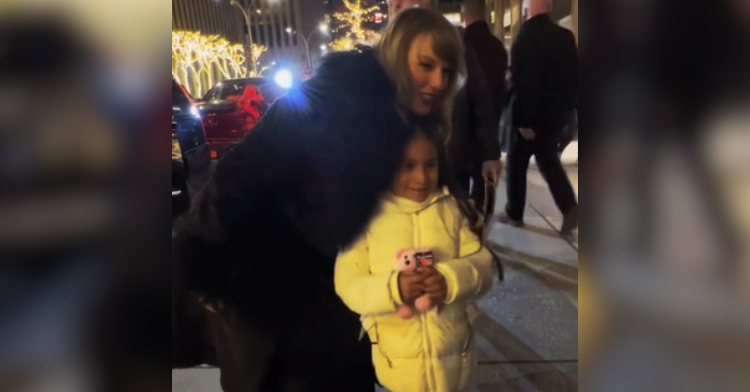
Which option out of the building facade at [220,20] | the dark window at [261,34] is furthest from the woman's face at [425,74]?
the dark window at [261,34]

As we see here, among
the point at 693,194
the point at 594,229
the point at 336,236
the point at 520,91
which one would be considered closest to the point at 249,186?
the point at 336,236

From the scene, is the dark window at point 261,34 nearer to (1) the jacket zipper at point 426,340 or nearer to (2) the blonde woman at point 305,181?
(2) the blonde woman at point 305,181

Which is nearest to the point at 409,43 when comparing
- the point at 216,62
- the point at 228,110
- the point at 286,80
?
the point at 286,80

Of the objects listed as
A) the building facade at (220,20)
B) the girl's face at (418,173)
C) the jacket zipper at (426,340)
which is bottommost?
the jacket zipper at (426,340)

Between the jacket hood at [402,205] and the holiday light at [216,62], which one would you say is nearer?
the jacket hood at [402,205]

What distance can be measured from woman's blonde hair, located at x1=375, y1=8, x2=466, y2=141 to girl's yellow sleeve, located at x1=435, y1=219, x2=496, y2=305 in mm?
391

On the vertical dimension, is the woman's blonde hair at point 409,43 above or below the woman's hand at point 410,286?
above

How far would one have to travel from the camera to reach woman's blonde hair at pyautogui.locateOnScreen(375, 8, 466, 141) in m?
1.29

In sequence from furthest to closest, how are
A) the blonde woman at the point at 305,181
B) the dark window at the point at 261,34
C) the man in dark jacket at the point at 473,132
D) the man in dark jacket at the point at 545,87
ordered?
the dark window at the point at 261,34 < the man in dark jacket at the point at 473,132 < the blonde woman at the point at 305,181 < the man in dark jacket at the point at 545,87

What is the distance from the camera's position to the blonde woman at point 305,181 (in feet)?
4.32

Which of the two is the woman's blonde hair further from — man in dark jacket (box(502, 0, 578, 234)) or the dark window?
the dark window

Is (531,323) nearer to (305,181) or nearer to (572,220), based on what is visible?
(572,220)

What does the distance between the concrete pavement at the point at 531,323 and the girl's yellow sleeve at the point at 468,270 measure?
0.69 meters

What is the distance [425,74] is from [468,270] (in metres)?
0.48
